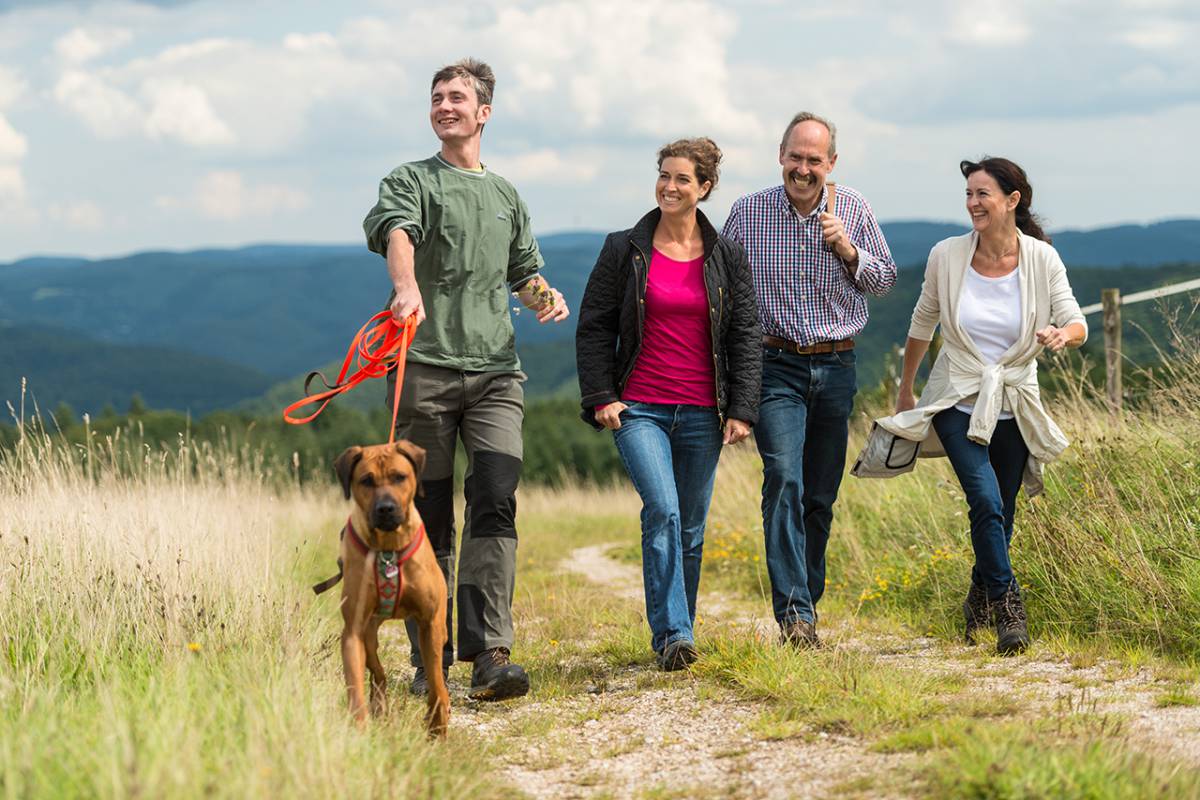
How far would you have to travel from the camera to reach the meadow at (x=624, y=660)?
11.1 feet

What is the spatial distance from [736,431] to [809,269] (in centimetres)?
84

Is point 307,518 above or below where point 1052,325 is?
below

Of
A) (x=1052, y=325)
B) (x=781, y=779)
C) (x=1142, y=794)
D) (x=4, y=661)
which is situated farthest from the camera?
(x=1052, y=325)

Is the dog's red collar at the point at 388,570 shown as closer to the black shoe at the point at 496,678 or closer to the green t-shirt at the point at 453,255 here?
the black shoe at the point at 496,678

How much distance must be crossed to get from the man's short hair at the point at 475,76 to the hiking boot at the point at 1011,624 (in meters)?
3.23

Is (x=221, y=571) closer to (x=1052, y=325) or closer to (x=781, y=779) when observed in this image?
(x=781, y=779)

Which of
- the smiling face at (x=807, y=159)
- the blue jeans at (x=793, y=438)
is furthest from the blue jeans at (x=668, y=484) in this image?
the smiling face at (x=807, y=159)

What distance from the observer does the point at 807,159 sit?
18.1ft

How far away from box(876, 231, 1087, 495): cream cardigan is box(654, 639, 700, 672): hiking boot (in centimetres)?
A: 141

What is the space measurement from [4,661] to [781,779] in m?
3.05

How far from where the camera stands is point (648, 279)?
529 centimetres

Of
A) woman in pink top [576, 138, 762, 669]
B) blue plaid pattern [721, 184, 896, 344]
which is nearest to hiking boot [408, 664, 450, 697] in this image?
woman in pink top [576, 138, 762, 669]

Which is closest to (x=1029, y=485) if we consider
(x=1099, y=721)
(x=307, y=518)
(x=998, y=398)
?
(x=998, y=398)

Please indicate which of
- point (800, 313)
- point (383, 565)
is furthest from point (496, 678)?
point (800, 313)
